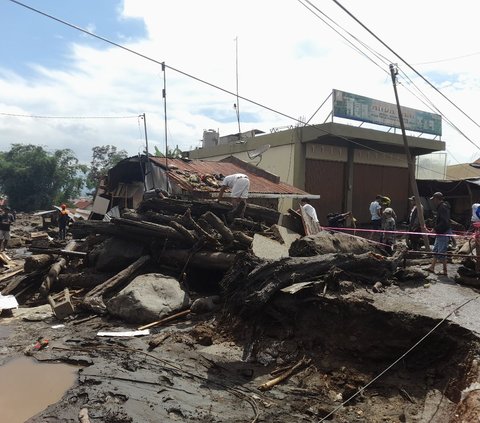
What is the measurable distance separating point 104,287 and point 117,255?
A: 3.25 feet

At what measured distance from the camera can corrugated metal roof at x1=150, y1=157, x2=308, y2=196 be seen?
13555 mm

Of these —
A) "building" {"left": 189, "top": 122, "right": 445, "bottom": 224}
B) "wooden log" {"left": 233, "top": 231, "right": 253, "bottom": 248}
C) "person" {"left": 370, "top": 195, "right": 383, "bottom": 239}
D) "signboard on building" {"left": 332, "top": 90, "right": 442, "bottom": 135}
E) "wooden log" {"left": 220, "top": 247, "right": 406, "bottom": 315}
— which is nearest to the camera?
"wooden log" {"left": 220, "top": 247, "right": 406, "bottom": 315}

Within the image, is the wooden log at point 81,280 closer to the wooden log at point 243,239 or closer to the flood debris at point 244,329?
the flood debris at point 244,329

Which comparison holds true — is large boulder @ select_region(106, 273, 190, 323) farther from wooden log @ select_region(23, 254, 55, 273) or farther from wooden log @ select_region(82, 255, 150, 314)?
wooden log @ select_region(23, 254, 55, 273)

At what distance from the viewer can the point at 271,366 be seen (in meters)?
5.82

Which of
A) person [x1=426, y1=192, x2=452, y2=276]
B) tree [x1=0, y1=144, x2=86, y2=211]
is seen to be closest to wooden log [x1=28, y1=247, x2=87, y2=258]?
person [x1=426, y1=192, x2=452, y2=276]

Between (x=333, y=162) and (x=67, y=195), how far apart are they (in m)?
30.9

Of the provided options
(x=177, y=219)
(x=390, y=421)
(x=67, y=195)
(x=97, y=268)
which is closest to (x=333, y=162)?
(x=177, y=219)

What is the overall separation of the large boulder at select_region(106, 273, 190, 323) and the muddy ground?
11.1 inches

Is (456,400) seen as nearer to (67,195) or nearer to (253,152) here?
(253,152)

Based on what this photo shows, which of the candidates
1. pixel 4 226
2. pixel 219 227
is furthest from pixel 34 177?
pixel 219 227

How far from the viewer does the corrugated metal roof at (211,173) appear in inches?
534

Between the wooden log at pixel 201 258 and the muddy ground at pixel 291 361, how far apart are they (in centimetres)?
137

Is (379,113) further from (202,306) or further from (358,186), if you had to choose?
(202,306)
